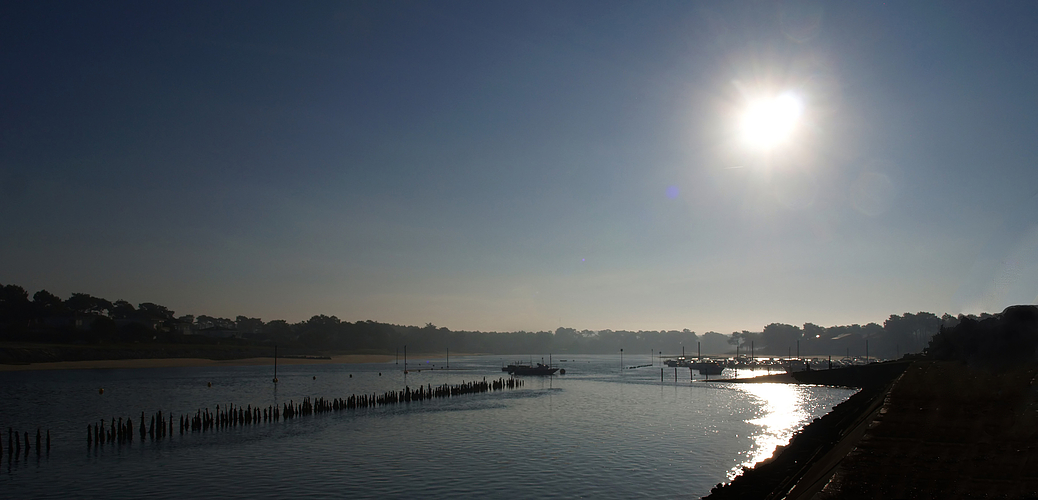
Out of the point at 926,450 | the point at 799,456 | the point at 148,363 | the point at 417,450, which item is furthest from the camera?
the point at 148,363

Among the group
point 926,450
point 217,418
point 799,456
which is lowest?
point 217,418

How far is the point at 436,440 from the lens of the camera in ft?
138

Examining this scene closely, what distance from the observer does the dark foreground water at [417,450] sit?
27.7m

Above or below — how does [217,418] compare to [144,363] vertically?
above

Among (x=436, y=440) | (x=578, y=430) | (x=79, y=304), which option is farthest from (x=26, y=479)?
(x=79, y=304)

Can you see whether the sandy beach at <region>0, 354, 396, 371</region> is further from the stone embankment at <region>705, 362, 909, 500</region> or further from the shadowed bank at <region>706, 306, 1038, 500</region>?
the shadowed bank at <region>706, 306, 1038, 500</region>

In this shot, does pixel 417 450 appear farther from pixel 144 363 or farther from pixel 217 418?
pixel 144 363

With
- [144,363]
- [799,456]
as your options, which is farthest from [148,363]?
[799,456]

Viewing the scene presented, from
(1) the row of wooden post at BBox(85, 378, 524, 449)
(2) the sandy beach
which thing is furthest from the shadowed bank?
(2) the sandy beach

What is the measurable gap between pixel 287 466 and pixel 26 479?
1257 centimetres

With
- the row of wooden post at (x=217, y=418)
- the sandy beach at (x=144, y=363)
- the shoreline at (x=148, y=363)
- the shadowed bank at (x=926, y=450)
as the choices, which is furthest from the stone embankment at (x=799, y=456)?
the sandy beach at (x=144, y=363)

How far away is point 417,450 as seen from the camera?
37.8 meters

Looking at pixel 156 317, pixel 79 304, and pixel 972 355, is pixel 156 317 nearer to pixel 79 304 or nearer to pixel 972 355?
pixel 79 304

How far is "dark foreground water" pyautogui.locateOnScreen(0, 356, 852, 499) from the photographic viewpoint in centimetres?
2770
